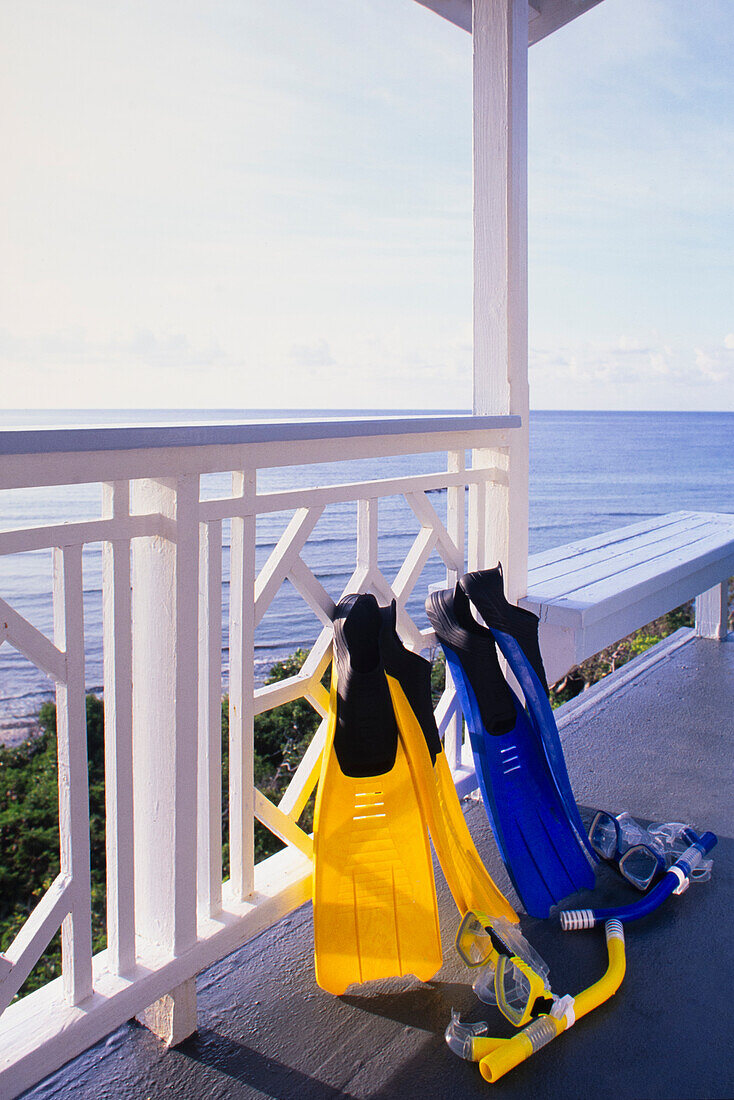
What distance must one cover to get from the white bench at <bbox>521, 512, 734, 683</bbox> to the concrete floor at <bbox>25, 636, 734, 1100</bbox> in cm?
69

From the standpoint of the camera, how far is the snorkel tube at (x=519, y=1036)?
136 centimetres

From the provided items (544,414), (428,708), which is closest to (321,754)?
(428,708)

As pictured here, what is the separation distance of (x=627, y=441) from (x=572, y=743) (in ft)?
126

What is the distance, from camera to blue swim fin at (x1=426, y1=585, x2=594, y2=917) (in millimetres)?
1855

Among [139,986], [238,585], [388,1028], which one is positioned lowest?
[388,1028]

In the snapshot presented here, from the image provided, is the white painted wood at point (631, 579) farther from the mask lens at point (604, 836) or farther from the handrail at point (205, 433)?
→ the handrail at point (205, 433)

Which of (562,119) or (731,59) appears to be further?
(562,119)

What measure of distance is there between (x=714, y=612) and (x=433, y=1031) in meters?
2.83

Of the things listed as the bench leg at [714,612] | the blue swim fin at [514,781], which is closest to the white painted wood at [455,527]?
the blue swim fin at [514,781]

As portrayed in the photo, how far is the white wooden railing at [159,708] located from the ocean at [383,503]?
144 millimetres

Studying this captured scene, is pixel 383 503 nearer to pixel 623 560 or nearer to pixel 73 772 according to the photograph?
pixel 623 560

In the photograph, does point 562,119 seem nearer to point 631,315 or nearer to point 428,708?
point 631,315

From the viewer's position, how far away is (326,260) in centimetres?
2759

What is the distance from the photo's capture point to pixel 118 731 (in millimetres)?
1323
